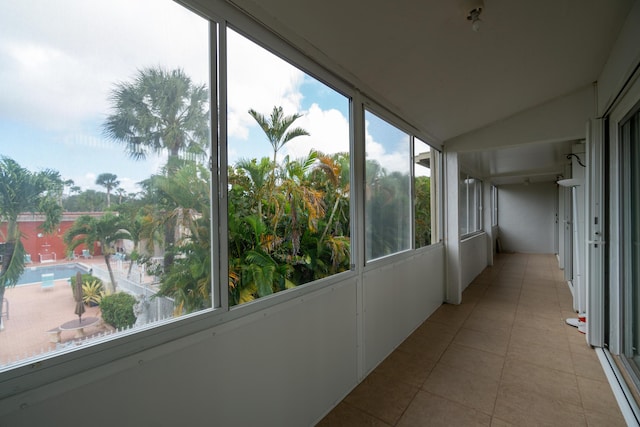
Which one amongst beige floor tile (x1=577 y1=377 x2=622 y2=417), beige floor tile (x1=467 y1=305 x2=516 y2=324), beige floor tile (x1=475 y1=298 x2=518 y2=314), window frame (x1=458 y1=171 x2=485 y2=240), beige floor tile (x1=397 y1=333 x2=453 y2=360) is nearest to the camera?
beige floor tile (x1=577 y1=377 x2=622 y2=417)

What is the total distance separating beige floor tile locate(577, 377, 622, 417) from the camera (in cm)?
183

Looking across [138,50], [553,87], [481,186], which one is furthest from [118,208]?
[481,186]

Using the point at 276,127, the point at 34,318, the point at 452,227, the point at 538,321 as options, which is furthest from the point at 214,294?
the point at 538,321

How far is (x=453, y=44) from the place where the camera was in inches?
70.3

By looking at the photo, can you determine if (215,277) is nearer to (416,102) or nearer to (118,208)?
(118,208)

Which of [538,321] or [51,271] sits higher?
[51,271]

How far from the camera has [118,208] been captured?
97 cm

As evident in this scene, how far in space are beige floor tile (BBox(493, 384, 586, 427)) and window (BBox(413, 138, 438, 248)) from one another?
5.14 feet

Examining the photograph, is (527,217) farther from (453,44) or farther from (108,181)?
(108,181)

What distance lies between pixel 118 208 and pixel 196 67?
2.23 ft

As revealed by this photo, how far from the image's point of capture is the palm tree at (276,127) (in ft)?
4.92

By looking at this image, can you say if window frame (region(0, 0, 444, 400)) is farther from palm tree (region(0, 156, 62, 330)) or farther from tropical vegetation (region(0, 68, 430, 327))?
palm tree (region(0, 156, 62, 330))

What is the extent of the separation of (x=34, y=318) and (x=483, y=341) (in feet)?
11.2

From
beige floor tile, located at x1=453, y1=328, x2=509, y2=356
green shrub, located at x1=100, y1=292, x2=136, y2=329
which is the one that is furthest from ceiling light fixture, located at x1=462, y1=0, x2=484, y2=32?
beige floor tile, located at x1=453, y1=328, x2=509, y2=356
